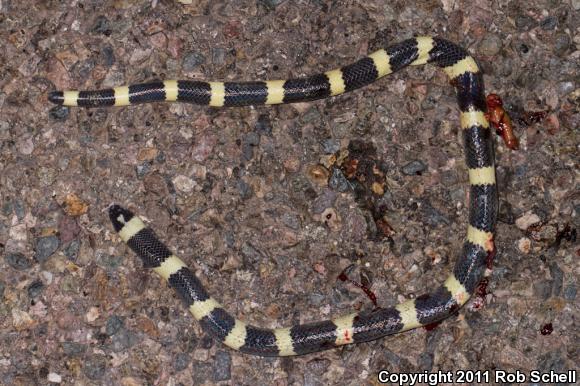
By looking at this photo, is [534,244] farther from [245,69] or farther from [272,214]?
[245,69]

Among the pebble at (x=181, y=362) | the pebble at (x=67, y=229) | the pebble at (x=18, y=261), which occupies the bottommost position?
the pebble at (x=181, y=362)

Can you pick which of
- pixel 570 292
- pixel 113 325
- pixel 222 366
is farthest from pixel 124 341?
pixel 570 292

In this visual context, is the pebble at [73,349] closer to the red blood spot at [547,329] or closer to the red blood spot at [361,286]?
the red blood spot at [361,286]

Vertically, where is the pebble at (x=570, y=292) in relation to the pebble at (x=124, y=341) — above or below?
above

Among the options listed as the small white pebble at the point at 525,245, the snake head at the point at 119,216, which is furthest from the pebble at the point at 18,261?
the small white pebble at the point at 525,245

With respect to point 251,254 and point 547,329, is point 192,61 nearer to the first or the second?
point 251,254

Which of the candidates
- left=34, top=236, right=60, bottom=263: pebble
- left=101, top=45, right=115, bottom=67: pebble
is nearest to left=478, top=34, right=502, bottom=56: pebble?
left=101, top=45, right=115, bottom=67: pebble
